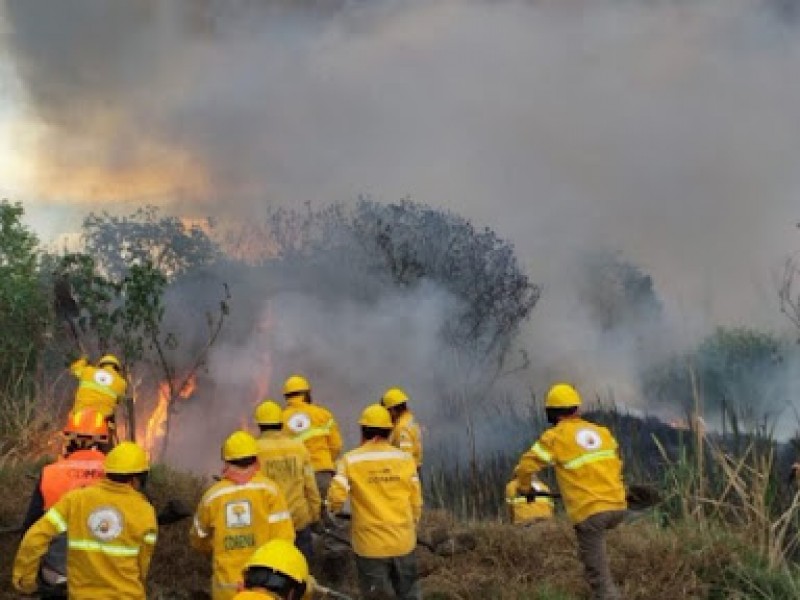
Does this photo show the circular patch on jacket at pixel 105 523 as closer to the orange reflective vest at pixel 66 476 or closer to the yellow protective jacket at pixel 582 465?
the orange reflective vest at pixel 66 476

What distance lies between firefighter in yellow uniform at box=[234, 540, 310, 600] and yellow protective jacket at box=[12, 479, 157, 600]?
7.42ft

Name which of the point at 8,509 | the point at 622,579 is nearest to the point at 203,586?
the point at 8,509

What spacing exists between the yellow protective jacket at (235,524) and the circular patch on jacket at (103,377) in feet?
11.6

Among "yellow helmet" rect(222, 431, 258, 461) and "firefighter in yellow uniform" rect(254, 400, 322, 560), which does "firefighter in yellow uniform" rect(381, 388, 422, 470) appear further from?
"yellow helmet" rect(222, 431, 258, 461)

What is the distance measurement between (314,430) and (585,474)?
437cm

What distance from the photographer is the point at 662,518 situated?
34.5 ft

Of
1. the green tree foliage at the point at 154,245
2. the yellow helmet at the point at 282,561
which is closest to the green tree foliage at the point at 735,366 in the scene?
the green tree foliage at the point at 154,245

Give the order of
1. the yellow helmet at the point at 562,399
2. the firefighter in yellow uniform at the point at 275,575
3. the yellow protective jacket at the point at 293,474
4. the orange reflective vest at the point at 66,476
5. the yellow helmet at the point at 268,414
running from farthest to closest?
the yellow helmet at the point at 268,414
the yellow protective jacket at the point at 293,474
the yellow helmet at the point at 562,399
the orange reflective vest at the point at 66,476
the firefighter in yellow uniform at the point at 275,575

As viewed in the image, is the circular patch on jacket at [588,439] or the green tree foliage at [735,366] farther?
the green tree foliage at [735,366]

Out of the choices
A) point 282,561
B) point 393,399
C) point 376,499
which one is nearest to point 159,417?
point 393,399

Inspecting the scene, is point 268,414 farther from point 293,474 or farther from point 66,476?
point 66,476

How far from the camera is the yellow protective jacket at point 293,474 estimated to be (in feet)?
28.6

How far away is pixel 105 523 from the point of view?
19.5ft

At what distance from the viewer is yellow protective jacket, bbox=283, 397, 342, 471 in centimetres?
1109
